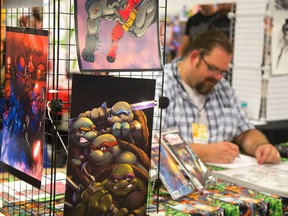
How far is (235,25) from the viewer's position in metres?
4.05

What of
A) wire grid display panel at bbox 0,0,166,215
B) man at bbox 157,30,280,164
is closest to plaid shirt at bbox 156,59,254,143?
man at bbox 157,30,280,164

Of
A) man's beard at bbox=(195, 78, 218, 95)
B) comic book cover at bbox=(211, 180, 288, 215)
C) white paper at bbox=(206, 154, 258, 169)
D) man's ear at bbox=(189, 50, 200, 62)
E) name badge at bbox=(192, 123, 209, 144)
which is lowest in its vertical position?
comic book cover at bbox=(211, 180, 288, 215)

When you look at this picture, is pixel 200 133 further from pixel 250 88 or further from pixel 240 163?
pixel 250 88

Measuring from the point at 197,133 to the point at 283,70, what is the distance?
110 cm

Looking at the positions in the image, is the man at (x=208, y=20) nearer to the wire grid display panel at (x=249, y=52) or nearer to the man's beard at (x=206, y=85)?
the wire grid display panel at (x=249, y=52)

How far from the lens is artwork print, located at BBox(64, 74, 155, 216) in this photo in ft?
4.87

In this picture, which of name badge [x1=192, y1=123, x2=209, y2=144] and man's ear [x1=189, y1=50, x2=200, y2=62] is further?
man's ear [x1=189, y1=50, x2=200, y2=62]

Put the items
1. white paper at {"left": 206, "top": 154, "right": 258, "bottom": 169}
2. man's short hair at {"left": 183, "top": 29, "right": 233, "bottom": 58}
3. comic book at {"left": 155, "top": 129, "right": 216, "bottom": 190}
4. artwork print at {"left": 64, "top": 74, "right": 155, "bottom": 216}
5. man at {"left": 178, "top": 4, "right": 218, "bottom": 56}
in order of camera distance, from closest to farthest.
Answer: artwork print at {"left": 64, "top": 74, "right": 155, "bottom": 216}
comic book at {"left": 155, "top": 129, "right": 216, "bottom": 190}
white paper at {"left": 206, "top": 154, "right": 258, "bottom": 169}
man's short hair at {"left": 183, "top": 29, "right": 233, "bottom": 58}
man at {"left": 178, "top": 4, "right": 218, "bottom": 56}

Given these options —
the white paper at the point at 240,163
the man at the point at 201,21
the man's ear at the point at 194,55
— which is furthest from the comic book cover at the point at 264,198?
the man at the point at 201,21

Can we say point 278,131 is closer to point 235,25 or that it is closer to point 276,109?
point 276,109

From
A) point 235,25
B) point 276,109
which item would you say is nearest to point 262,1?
point 235,25

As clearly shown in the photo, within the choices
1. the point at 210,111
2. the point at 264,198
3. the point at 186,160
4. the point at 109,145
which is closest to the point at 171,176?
the point at 186,160

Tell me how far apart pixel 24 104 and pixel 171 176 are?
2.42ft

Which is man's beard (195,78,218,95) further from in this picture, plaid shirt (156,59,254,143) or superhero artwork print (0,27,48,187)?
superhero artwork print (0,27,48,187)
